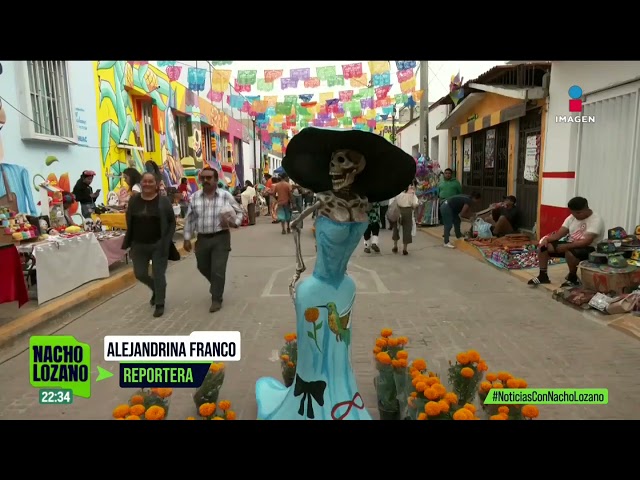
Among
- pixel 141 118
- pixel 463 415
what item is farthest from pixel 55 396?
pixel 141 118

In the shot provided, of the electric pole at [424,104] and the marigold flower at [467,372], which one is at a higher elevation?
the electric pole at [424,104]

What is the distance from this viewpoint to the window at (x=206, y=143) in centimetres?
2175

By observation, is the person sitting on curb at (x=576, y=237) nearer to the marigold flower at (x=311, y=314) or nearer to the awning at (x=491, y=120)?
the awning at (x=491, y=120)

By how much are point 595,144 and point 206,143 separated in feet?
60.1

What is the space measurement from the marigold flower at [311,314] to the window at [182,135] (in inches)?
640

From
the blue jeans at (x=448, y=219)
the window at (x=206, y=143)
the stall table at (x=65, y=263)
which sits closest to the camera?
the stall table at (x=65, y=263)

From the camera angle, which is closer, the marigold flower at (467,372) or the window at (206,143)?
the marigold flower at (467,372)

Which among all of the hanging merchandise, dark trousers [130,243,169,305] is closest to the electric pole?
the hanging merchandise

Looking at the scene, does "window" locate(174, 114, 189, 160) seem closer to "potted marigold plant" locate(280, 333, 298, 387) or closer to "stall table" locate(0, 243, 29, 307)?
"stall table" locate(0, 243, 29, 307)

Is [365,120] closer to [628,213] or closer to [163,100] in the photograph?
[163,100]

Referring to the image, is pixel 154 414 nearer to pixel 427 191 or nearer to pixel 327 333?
pixel 327 333

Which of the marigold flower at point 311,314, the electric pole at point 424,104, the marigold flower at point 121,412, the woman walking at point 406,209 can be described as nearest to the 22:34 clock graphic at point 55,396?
the marigold flower at point 121,412

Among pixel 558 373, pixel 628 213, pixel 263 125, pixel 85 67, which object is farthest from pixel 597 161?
pixel 263 125

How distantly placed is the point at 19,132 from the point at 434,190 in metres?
10.3
